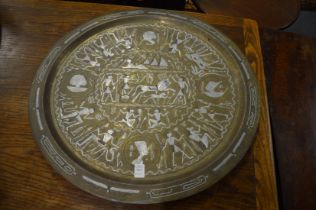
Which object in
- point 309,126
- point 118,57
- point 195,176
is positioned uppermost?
point 118,57

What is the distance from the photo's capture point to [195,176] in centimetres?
73

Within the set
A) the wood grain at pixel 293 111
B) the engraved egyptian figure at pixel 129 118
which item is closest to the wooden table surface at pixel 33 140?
the wood grain at pixel 293 111

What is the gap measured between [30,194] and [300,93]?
2.76 feet

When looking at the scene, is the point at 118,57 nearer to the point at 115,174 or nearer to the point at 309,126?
the point at 115,174

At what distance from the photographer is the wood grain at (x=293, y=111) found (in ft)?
2.90

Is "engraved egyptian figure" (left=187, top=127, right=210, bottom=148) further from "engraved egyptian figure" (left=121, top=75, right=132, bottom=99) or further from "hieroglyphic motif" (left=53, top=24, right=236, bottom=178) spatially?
"engraved egyptian figure" (left=121, top=75, right=132, bottom=99)

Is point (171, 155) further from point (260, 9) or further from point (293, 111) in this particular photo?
point (260, 9)

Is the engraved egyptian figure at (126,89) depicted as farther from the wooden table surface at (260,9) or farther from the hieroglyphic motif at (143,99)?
the wooden table surface at (260,9)

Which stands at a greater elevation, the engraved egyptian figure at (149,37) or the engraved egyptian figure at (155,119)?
the engraved egyptian figure at (149,37)

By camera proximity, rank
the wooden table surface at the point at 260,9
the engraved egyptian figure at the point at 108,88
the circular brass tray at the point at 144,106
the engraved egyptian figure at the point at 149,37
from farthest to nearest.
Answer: the wooden table surface at the point at 260,9 < the engraved egyptian figure at the point at 149,37 < the engraved egyptian figure at the point at 108,88 < the circular brass tray at the point at 144,106

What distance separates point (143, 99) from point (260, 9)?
0.85 metres

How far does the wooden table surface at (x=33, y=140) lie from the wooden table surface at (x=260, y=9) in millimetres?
359

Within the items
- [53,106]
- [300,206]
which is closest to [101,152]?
[53,106]

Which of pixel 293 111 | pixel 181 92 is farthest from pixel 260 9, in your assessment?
pixel 181 92
